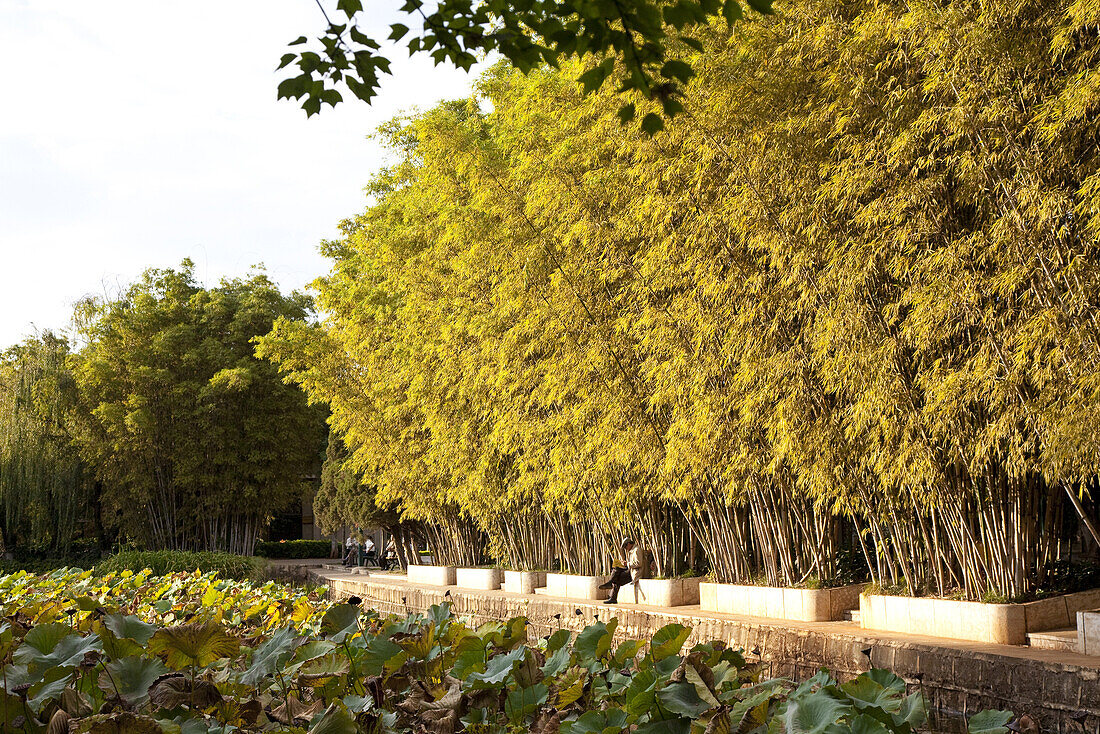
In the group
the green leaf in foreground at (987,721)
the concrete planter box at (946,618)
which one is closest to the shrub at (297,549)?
the concrete planter box at (946,618)

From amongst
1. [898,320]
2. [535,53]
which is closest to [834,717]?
[535,53]

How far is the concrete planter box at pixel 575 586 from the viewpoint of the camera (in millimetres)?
11023

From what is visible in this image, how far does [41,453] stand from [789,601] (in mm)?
18235

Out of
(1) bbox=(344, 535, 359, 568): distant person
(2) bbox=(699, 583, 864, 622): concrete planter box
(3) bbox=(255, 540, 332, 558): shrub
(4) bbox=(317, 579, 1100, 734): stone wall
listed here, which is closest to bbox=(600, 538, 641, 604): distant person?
(4) bbox=(317, 579, 1100, 734): stone wall

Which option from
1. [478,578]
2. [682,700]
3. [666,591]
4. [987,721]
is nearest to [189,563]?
[478,578]

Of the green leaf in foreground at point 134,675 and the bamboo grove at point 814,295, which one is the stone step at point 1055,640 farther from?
the green leaf in foreground at point 134,675

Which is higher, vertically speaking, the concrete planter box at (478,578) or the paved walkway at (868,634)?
the concrete planter box at (478,578)

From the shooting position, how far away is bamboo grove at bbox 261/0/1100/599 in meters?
5.48

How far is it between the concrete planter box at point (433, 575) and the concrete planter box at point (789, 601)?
745 cm

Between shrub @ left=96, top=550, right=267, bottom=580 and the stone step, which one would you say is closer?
the stone step

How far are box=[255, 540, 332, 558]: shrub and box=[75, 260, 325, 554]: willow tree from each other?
417cm

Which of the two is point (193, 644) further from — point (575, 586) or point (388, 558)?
point (388, 558)

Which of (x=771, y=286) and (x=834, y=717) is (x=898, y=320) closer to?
(x=771, y=286)

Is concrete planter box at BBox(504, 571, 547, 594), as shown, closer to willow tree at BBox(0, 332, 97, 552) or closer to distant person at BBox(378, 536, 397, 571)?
distant person at BBox(378, 536, 397, 571)
